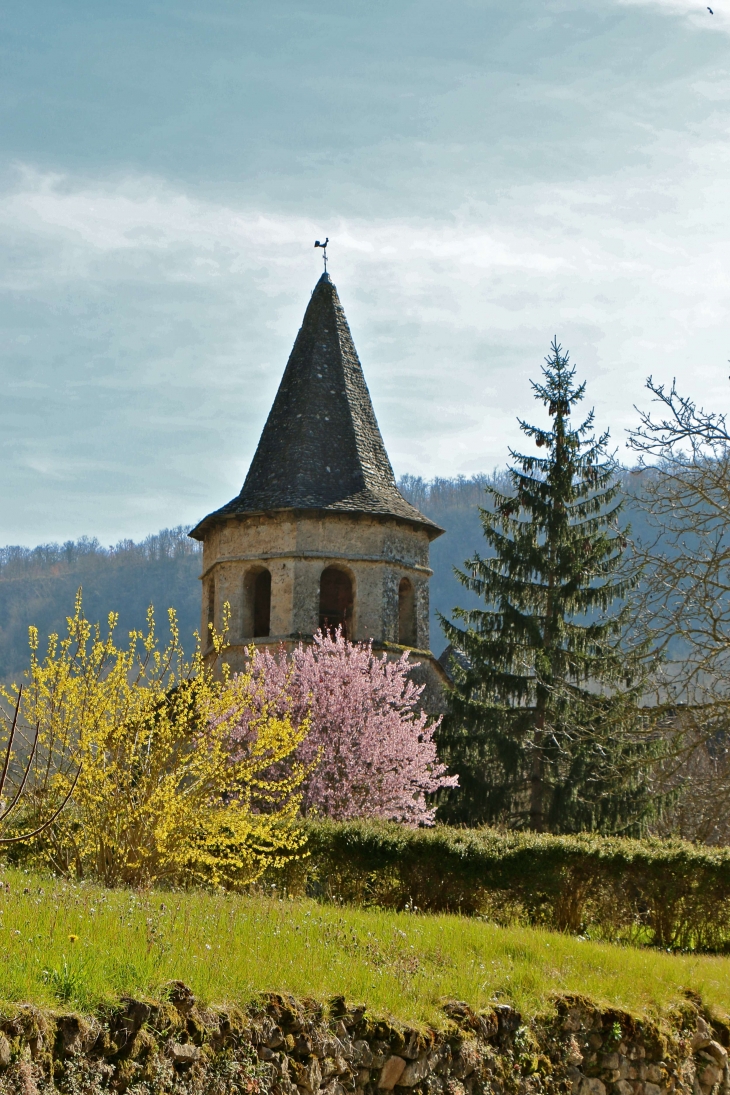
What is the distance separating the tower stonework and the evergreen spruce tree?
1.39 metres

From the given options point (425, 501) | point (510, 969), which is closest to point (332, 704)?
point (510, 969)

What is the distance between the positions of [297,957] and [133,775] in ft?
14.6

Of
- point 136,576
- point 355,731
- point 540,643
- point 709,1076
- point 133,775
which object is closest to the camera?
point 709,1076

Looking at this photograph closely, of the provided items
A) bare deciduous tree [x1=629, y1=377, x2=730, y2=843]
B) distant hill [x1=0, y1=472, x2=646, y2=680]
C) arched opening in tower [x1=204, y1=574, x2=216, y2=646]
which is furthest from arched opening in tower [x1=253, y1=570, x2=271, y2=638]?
distant hill [x1=0, y1=472, x2=646, y2=680]

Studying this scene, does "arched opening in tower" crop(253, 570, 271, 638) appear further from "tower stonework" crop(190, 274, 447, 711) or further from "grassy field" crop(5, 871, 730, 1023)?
"grassy field" crop(5, 871, 730, 1023)

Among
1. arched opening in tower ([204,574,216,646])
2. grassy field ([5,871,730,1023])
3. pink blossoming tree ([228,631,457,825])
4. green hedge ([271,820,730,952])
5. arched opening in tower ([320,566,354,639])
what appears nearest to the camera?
grassy field ([5,871,730,1023])

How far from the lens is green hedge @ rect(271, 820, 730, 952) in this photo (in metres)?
12.0

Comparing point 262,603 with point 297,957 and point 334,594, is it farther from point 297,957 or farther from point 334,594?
point 297,957

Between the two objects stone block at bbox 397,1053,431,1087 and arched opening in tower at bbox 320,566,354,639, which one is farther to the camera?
arched opening in tower at bbox 320,566,354,639

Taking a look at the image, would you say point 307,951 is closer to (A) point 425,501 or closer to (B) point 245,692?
(B) point 245,692

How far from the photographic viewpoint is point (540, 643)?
22.5 metres

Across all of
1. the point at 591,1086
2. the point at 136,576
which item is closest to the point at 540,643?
the point at 591,1086

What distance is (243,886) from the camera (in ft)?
39.1

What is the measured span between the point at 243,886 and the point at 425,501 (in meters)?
99.5
